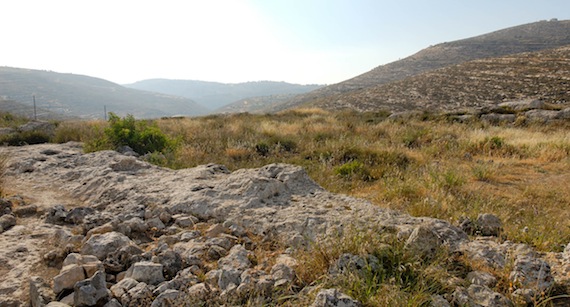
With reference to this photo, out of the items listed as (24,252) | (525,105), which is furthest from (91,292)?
(525,105)

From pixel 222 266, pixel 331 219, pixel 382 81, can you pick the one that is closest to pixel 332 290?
pixel 222 266

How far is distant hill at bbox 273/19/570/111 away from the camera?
67.8m

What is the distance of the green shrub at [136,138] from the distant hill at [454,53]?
184ft

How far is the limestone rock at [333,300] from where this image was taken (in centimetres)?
181

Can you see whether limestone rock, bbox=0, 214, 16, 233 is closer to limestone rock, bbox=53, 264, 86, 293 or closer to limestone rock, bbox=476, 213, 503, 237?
limestone rock, bbox=53, 264, 86, 293

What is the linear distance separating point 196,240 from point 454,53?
88.6 meters

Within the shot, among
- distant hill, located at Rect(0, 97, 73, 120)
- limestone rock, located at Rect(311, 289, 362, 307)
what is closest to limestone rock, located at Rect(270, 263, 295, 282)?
limestone rock, located at Rect(311, 289, 362, 307)

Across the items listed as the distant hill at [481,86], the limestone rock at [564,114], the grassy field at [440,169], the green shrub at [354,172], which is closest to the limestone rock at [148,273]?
the grassy field at [440,169]

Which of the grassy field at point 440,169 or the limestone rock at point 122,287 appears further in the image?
the grassy field at point 440,169

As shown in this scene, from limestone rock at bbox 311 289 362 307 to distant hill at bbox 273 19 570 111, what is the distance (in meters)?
61.9

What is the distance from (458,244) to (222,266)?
201 cm

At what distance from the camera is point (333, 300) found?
6.01 ft

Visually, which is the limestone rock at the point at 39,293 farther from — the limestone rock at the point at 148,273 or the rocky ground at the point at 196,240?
the limestone rock at the point at 148,273

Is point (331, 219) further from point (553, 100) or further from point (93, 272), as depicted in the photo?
point (553, 100)
